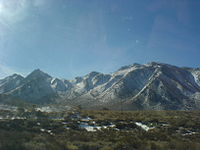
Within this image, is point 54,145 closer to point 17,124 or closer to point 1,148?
point 1,148

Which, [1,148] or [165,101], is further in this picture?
[165,101]

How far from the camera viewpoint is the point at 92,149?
17578mm

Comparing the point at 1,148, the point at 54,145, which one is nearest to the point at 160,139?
the point at 54,145

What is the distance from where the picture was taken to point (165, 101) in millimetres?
189750

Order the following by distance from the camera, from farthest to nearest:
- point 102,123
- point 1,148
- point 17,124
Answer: point 102,123
point 17,124
point 1,148

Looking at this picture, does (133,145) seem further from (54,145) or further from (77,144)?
(54,145)

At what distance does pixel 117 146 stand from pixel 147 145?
2936mm

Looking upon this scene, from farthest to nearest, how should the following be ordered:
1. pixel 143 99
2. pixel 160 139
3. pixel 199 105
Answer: pixel 143 99 < pixel 199 105 < pixel 160 139

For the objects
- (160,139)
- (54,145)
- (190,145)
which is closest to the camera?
(54,145)

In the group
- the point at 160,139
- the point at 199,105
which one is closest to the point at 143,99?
the point at 199,105

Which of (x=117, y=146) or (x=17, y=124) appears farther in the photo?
(x=17, y=124)

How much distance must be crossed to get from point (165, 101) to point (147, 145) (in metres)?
179

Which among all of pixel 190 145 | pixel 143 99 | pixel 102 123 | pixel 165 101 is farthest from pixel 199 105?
pixel 190 145

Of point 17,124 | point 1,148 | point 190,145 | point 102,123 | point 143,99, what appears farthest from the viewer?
point 143,99
